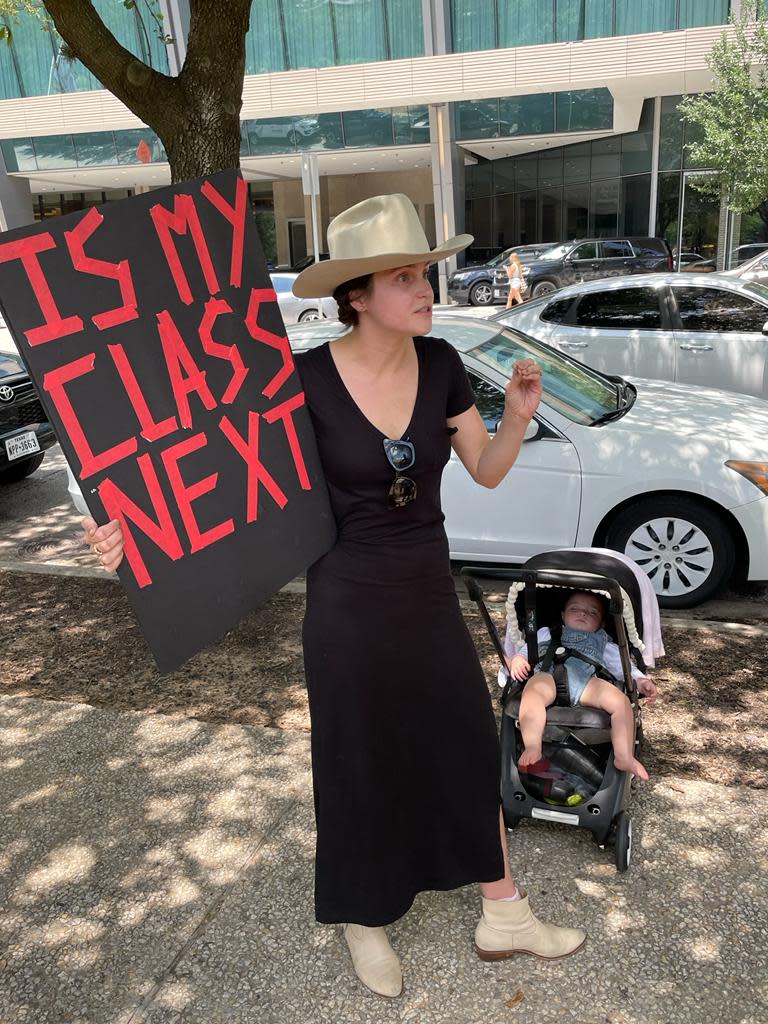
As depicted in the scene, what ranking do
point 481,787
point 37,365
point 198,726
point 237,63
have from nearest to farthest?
point 37,365, point 481,787, point 198,726, point 237,63

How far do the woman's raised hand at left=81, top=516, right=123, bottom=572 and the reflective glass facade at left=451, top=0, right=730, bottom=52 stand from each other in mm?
28113

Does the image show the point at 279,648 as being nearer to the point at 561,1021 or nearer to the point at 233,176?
the point at 561,1021

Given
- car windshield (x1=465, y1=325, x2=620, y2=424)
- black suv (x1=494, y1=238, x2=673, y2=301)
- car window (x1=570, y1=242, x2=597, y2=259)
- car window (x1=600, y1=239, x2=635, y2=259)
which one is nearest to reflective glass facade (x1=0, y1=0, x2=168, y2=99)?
black suv (x1=494, y1=238, x2=673, y2=301)

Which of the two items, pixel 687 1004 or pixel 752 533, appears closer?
pixel 687 1004

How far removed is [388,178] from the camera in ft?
122

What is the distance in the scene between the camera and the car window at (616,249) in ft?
69.4

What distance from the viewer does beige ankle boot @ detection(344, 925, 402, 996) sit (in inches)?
97.7

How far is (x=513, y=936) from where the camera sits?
257 cm

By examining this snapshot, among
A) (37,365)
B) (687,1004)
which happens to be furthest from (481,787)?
(37,365)

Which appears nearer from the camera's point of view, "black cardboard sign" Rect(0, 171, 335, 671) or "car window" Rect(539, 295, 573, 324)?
"black cardboard sign" Rect(0, 171, 335, 671)

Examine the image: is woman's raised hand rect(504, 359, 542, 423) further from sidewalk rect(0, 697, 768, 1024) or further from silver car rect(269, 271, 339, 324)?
silver car rect(269, 271, 339, 324)

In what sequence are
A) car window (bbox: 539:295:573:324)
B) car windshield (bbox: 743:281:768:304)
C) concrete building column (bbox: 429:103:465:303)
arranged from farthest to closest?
concrete building column (bbox: 429:103:465:303) → car window (bbox: 539:295:573:324) → car windshield (bbox: 743:281:768:304)

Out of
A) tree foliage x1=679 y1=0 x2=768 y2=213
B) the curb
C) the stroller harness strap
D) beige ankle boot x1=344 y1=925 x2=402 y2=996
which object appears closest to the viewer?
beige ankle boot x1=344 y1=925 x2=402 y2=996

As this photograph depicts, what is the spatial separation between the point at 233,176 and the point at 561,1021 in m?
2.32
